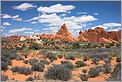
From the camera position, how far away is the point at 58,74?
639 centimetres

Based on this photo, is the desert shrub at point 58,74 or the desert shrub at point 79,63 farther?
the desert shrub at point 79,63

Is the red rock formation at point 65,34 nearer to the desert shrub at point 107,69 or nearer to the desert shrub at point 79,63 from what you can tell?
the desert shrub at point 79,63

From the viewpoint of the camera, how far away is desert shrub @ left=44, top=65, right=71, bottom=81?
6375mm

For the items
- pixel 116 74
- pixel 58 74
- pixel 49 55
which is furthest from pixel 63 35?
pixel 116 74

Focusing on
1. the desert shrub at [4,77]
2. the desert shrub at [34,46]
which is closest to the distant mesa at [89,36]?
the desert shrub at [34,46]

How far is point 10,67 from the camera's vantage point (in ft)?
21.4

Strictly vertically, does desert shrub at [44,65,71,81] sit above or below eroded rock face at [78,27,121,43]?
below

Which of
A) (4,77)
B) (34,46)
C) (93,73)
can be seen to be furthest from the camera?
(34,46)

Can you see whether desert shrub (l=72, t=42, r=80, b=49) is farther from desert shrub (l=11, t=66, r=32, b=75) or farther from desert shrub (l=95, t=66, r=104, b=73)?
desert shrub (l=11, t=66, r=32, b=75)

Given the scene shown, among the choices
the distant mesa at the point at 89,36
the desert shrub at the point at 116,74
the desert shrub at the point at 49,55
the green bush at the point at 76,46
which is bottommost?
the desert shrub at the point at 116,74

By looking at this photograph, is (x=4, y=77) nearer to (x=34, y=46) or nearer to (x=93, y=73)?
(x=34, y=46)

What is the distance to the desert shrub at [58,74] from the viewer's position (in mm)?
6375

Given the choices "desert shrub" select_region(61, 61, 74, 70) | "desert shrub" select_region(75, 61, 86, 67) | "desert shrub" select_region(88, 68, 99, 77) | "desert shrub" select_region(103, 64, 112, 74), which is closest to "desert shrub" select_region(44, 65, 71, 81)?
"desert shrub" select_region(61, 61, 74, 70)

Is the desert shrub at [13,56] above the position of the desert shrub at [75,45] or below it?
below
